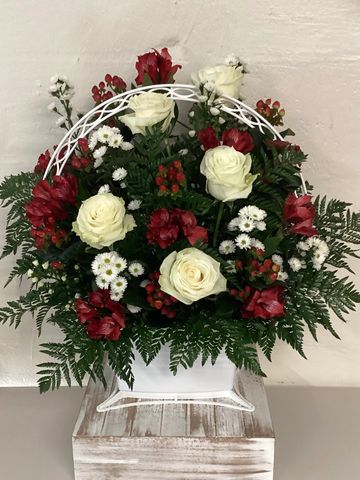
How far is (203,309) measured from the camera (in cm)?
92

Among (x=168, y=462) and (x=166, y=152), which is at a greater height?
(x=166, y=152)

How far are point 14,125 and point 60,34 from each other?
0.18 metres

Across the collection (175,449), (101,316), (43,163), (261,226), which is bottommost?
(175,449)

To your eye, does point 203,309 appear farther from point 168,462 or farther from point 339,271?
point 339,271

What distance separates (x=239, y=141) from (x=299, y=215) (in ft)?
0.43

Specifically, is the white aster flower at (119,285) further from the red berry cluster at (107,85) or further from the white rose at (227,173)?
the red berry cluster at (107,85)

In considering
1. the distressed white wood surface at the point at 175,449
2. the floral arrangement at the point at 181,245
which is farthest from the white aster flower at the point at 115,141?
the distressed white wood surface at the point at 175,449

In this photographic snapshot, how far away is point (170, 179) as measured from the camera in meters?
0.85

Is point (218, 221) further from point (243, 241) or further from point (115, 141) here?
point (115, 141)

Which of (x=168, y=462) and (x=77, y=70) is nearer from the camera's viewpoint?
(x=168, y=462)

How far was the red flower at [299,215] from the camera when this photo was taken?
0.88 m

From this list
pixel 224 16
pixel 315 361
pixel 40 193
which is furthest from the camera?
pixel 315 361

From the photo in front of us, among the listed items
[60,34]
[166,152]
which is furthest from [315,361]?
[60,34]

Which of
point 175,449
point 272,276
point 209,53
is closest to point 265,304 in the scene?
point 272,276
